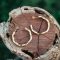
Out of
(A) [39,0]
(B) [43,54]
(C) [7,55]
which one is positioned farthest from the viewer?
(A) [39,0]

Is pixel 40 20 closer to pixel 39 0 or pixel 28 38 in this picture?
pixel 28 38

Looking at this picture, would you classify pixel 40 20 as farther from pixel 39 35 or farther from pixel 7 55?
pixel 7 55

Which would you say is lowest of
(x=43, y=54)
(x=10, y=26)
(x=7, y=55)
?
(x=7, y=55)

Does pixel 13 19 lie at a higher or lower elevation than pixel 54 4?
higher

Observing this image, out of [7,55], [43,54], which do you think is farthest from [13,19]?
[7,55]

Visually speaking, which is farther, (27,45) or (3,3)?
(3,3)

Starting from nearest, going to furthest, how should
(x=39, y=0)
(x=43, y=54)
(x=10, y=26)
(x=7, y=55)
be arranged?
(x=43, y=54), (x=10, y=26), (x=7, y=55), (x=39, y=0)

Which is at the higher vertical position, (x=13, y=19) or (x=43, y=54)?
(x=13, y=19)

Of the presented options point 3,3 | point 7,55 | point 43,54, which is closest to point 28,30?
point 43,54

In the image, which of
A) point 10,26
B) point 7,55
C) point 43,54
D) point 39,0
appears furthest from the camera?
point 39,0
